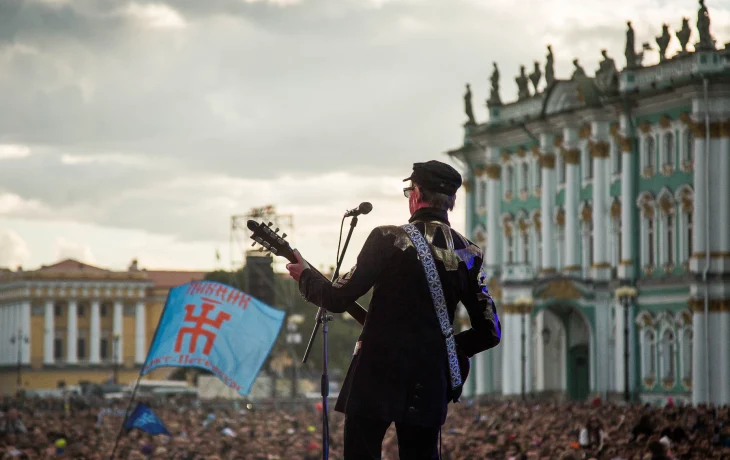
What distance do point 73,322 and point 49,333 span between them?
229cm

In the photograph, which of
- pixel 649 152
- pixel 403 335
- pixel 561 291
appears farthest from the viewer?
pixel 561 291

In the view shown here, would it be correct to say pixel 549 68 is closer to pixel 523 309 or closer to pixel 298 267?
pixel 523 309

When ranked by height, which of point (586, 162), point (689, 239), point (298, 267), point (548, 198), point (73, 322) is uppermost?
point (586, 162)

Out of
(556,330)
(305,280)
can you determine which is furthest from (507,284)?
(305,280)

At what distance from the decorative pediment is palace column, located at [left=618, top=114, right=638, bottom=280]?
83.4 inches

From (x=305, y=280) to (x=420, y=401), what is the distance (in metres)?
0.85

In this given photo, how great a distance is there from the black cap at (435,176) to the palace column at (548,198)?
4844cm

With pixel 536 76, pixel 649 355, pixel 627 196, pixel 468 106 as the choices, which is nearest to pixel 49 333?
pixel 468 106

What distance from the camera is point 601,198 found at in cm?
5278

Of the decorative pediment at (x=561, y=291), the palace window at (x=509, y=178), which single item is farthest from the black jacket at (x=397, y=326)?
the palace window at (x=509, y=178)

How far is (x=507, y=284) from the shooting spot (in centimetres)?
5575

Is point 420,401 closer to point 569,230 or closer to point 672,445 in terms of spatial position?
point 672,445

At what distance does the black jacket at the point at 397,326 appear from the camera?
7309 mm

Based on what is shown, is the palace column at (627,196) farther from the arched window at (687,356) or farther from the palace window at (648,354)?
the arched window at (687,356)
